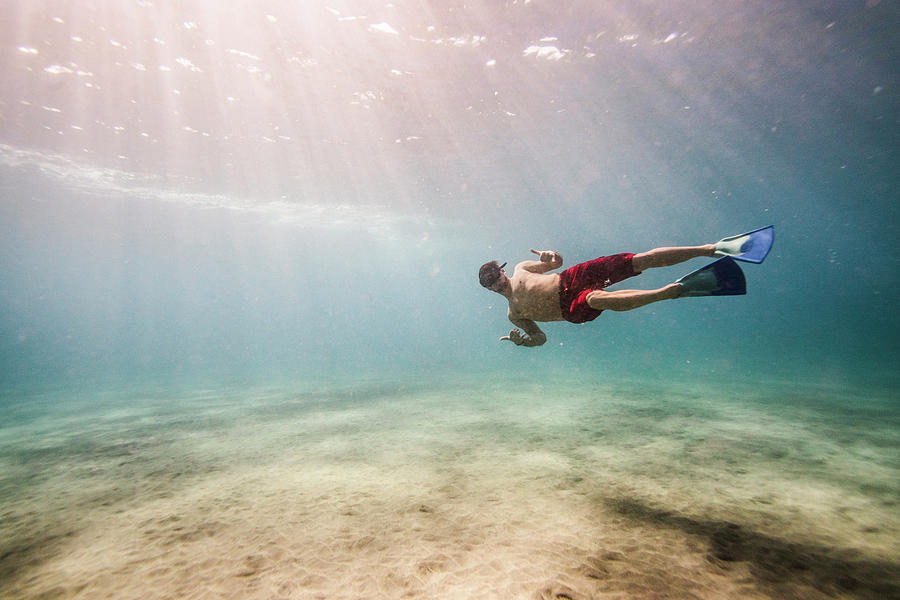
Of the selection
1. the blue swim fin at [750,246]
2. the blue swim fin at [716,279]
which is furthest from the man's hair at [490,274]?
the blue swim fin at [750,246]

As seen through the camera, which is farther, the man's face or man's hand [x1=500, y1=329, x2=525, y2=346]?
the man's face

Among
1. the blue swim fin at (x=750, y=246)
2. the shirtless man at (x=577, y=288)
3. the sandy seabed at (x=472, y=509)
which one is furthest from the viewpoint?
the blue swim fin at (x=750, y=246)

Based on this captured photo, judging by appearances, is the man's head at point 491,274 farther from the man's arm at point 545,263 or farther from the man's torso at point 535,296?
the man's arm at point 545,263

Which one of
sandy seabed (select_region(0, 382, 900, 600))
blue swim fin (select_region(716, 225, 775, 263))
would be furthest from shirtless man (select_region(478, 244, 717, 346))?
sandy seabed (select_region(0, 382, 900, 600))

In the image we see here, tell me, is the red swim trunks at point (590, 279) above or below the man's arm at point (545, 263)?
below

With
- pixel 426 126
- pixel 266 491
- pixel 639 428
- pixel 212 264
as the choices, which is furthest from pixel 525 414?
pixel 212 264

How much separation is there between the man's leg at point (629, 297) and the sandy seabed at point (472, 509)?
2.73 meters

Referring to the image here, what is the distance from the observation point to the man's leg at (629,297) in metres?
4.25

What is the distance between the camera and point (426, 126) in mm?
17469

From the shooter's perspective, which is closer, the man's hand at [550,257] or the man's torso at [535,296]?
the man's torso at [535,296]

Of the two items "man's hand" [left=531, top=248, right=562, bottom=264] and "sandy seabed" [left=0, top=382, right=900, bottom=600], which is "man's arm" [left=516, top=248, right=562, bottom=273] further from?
"sandy seabed" [left=0, top=382, right=900, bottom=600]

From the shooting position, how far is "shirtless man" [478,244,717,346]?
4418 millimetres

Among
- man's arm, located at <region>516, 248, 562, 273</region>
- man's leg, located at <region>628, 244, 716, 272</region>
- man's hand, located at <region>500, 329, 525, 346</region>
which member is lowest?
man's hand, located at <region>500, 329, 525, 346</region>

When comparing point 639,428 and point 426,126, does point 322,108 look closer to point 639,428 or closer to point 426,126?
point 426,126
